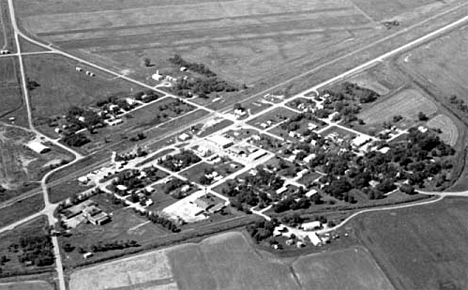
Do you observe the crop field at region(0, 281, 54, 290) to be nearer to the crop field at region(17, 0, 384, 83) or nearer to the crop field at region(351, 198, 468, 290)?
the crop field at region(351, 198, 468, 290)

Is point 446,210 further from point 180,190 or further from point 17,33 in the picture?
point 17,33

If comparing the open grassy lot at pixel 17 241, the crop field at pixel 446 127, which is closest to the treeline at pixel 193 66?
the crop field at pixel 446 127

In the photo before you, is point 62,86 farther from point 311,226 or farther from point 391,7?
point 391,7

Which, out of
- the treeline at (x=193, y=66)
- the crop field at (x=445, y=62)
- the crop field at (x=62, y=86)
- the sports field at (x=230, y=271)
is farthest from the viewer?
the treeline at (x=193, y=66)

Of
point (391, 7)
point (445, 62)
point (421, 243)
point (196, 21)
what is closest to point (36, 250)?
point (421, 243)

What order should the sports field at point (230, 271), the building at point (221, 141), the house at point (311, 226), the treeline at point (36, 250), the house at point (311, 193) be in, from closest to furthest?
the sports field at point (230, 271) < the treeline at point (36, 250) < the house at point (311, 226) < the house at point (311, 193) < the building at point (221, 141)

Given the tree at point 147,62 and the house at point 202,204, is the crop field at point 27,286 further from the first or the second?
the tree at point 147,62

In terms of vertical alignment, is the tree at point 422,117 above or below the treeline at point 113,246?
above
